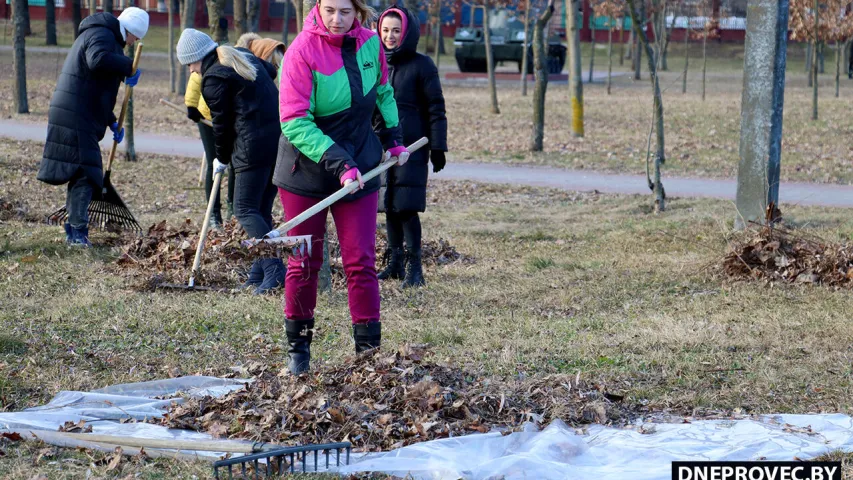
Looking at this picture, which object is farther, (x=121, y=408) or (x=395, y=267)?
(x=395, y=267)

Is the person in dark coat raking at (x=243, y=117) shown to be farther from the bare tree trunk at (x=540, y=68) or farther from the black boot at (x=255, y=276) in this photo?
the bare tree trunk at (x=540, y=68)

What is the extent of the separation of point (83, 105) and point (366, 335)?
421 cm

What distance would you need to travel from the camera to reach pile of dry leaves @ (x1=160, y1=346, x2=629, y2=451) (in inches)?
156

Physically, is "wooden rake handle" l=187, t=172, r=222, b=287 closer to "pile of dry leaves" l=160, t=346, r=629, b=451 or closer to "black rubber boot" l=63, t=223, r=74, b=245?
"black rubber boot" l=63, t=223, r=74, b=245

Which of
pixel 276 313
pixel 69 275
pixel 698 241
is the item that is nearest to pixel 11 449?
pixel 276 313

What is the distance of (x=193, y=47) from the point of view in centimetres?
663

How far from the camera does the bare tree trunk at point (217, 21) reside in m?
11.2

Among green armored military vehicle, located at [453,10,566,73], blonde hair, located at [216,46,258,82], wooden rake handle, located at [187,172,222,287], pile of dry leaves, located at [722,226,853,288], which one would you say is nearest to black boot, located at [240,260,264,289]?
wooden rake handle, located at [187,172,222,287]

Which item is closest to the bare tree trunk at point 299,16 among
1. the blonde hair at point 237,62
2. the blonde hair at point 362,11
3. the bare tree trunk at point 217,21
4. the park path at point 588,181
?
the blonde hair at point 237,62

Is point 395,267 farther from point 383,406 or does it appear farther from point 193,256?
point 383,406

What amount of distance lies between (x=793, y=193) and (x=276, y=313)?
7333 mm

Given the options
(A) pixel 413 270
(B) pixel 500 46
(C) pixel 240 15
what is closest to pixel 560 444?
(A) pixel 413 270

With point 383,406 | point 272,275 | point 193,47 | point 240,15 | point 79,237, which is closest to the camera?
point 383,406

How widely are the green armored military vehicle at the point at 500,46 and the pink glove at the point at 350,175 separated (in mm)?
28521
